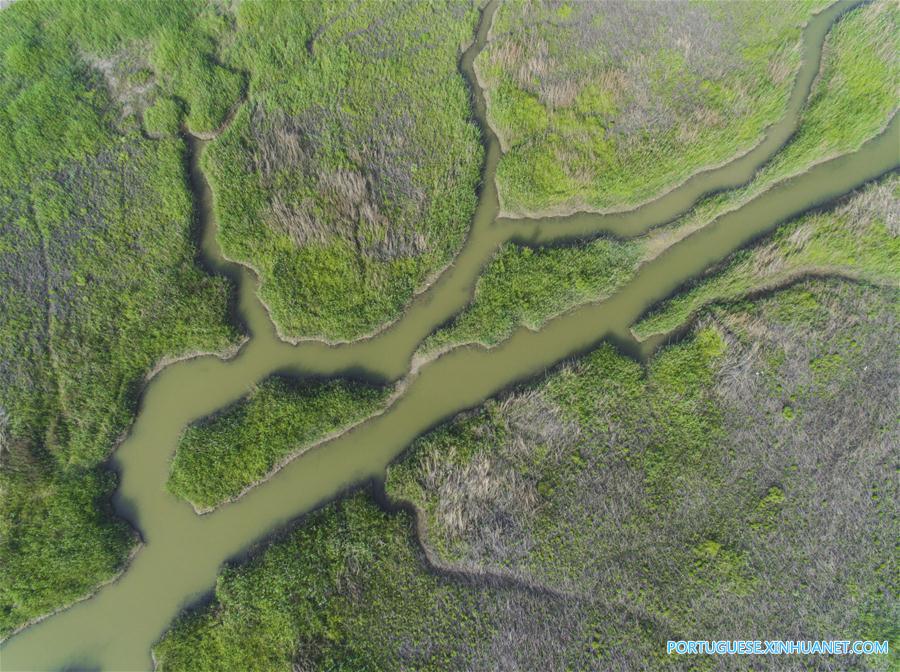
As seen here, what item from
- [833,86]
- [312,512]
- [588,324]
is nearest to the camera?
[312,512]

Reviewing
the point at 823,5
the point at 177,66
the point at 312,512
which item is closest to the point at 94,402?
the point at 312,512

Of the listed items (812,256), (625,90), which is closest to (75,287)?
(625,90)

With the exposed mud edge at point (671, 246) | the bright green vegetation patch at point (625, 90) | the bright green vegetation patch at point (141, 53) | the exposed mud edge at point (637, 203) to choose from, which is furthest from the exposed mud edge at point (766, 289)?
the bright green vegetation patch at point (141, 53)

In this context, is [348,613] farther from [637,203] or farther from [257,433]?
[637,203]

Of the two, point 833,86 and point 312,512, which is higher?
point 833,86

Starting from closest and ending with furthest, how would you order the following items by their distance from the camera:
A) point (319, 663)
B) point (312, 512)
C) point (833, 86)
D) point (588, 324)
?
point (319, 663)
point (312, 512)
point (588, 324)
point (833, 86)

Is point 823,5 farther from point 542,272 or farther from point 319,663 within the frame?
point 319,663

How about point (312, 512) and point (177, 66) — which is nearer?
point (312, 512)

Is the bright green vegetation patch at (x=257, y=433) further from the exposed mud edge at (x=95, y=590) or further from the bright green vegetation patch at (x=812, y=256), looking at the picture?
the bright green vegetation patch at (x=812, y=256)
